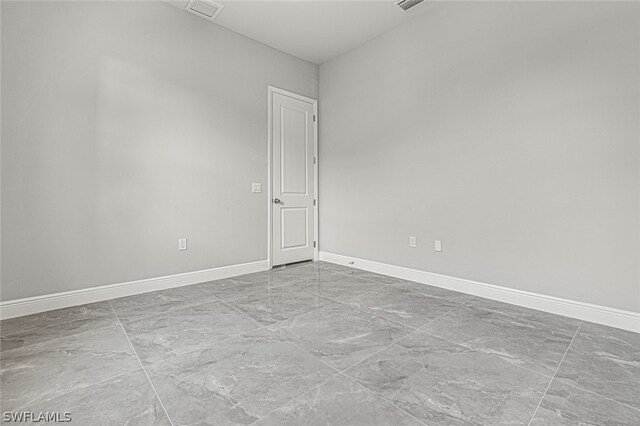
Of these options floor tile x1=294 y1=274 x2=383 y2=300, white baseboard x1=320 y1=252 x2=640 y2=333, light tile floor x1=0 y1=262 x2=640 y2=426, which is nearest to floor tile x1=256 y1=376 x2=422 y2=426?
light tile floor x1=0 y1=262 x2=640 y2=426

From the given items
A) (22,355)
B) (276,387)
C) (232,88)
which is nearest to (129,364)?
(22,355)

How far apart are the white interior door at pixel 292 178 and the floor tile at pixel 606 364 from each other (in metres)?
3.18

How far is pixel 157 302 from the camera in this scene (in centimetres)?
276

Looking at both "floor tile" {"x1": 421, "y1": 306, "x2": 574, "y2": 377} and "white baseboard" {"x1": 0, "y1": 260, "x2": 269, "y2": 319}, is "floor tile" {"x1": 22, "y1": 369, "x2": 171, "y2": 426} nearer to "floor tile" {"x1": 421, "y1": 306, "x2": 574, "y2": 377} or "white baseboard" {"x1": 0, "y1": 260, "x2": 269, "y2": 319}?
"white baseboard" {"x1": 0, "y1": 260, "x2": 269, "y2": 319}

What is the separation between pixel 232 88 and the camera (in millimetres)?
3686

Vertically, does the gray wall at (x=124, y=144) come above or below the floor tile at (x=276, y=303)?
above

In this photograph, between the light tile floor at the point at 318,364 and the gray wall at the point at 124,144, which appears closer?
the light tile floor at the point at 318,364

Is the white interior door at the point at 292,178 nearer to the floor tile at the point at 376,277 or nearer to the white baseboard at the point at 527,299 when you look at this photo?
the floor tile at the point at 376,277

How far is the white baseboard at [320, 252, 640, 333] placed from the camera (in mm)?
2203

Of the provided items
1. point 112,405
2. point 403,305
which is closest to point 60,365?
point 112,405

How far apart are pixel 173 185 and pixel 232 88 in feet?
4.61

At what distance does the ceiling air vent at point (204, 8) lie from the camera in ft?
10.2

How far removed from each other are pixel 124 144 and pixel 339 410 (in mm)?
2957

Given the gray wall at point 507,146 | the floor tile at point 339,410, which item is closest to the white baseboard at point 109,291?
the gray wall at point 507,146
